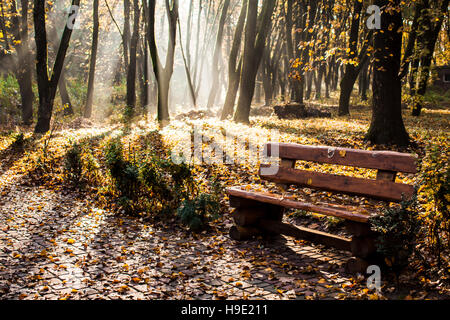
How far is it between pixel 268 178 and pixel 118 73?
37.2 metres

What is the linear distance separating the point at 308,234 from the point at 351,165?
0.94 m

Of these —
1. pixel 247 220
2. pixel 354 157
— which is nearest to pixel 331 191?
pixel 354 157

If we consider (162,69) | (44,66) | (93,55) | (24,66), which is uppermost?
(93,55)

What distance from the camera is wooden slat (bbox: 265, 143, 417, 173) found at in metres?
4.58

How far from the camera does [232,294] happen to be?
4.15 metres

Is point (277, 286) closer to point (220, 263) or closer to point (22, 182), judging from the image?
point (220, 263)

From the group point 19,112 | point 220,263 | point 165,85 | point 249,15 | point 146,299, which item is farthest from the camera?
point 19,112

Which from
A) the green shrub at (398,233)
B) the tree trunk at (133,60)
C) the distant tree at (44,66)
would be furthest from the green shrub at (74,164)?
the tree trunk at (133,60)

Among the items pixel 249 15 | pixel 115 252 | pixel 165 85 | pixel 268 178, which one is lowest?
pixel 115 252

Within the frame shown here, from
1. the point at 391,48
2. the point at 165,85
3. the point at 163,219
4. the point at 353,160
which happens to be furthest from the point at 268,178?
the point at 165,85

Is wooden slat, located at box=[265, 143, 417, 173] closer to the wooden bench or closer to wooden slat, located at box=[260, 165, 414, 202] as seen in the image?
the wooden bench

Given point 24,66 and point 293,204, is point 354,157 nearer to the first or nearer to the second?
point 293,204

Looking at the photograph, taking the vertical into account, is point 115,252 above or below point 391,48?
below

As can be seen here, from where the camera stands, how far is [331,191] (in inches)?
206
